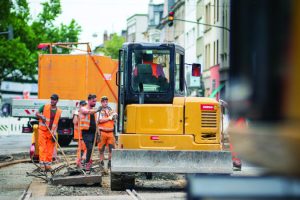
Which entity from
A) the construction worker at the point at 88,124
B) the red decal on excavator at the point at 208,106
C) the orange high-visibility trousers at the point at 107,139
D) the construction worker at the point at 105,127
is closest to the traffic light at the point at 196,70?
the red decal on excavator at the point at 208,106

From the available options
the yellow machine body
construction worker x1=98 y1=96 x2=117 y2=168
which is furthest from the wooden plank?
construction worker x1=98 y1=96 x2=117 y2=168

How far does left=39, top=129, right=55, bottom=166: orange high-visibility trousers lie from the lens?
1702 cm

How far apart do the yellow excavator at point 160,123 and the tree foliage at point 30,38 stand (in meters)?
38.2

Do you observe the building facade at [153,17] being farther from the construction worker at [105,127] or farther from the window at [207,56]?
the construction worker at [105,127]

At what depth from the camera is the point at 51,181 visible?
14875mm

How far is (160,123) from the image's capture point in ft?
45.7

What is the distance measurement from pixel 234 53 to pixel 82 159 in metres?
15.4

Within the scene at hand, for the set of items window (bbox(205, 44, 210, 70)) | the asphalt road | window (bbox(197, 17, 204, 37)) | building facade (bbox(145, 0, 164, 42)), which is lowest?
the asphalt road

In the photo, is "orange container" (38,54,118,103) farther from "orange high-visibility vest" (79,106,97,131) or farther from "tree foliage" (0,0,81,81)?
"tree foliage" (0,0,81,81)

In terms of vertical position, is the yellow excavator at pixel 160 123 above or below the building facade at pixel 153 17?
below

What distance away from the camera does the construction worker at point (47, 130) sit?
56.1 feet

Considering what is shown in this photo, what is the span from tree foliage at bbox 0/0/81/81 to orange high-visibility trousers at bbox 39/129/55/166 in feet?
115

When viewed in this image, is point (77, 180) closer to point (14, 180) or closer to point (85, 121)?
point (14, 180)

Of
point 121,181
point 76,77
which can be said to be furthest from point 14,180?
point 76,77
